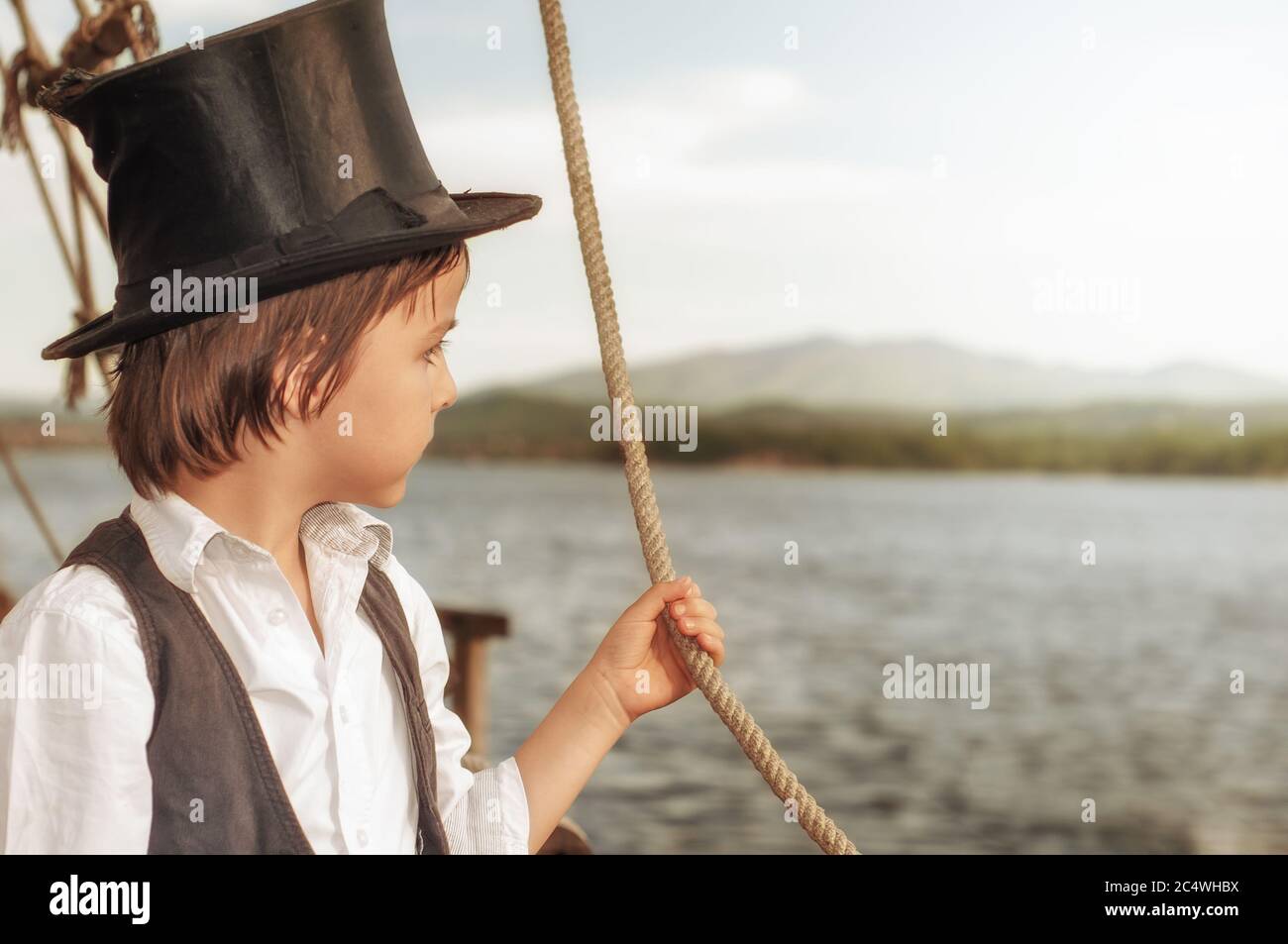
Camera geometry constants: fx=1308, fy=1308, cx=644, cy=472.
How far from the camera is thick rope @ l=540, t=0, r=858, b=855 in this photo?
107cm

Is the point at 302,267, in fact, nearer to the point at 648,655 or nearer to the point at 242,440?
the point at 242,440

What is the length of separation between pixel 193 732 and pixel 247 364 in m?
0.28

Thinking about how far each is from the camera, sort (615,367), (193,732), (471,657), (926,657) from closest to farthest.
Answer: (193,732) → (615,367) → (471,657) → (926,657)

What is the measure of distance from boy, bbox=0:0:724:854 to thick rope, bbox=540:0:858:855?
8 centimetres

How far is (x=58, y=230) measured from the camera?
2.30 metres

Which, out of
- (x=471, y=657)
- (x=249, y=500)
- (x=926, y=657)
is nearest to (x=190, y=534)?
(x=249, y=500)

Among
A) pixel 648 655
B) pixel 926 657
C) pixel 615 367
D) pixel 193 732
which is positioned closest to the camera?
pixel 193 732

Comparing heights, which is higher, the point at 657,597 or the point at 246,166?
the point at 246,166

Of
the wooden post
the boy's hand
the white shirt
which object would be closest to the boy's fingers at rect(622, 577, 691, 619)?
the boy's hand

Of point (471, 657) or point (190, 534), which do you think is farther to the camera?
point (471, 657)

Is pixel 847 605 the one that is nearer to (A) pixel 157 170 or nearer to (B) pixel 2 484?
(A) pixel 157 170

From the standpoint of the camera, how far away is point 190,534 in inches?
40.1
